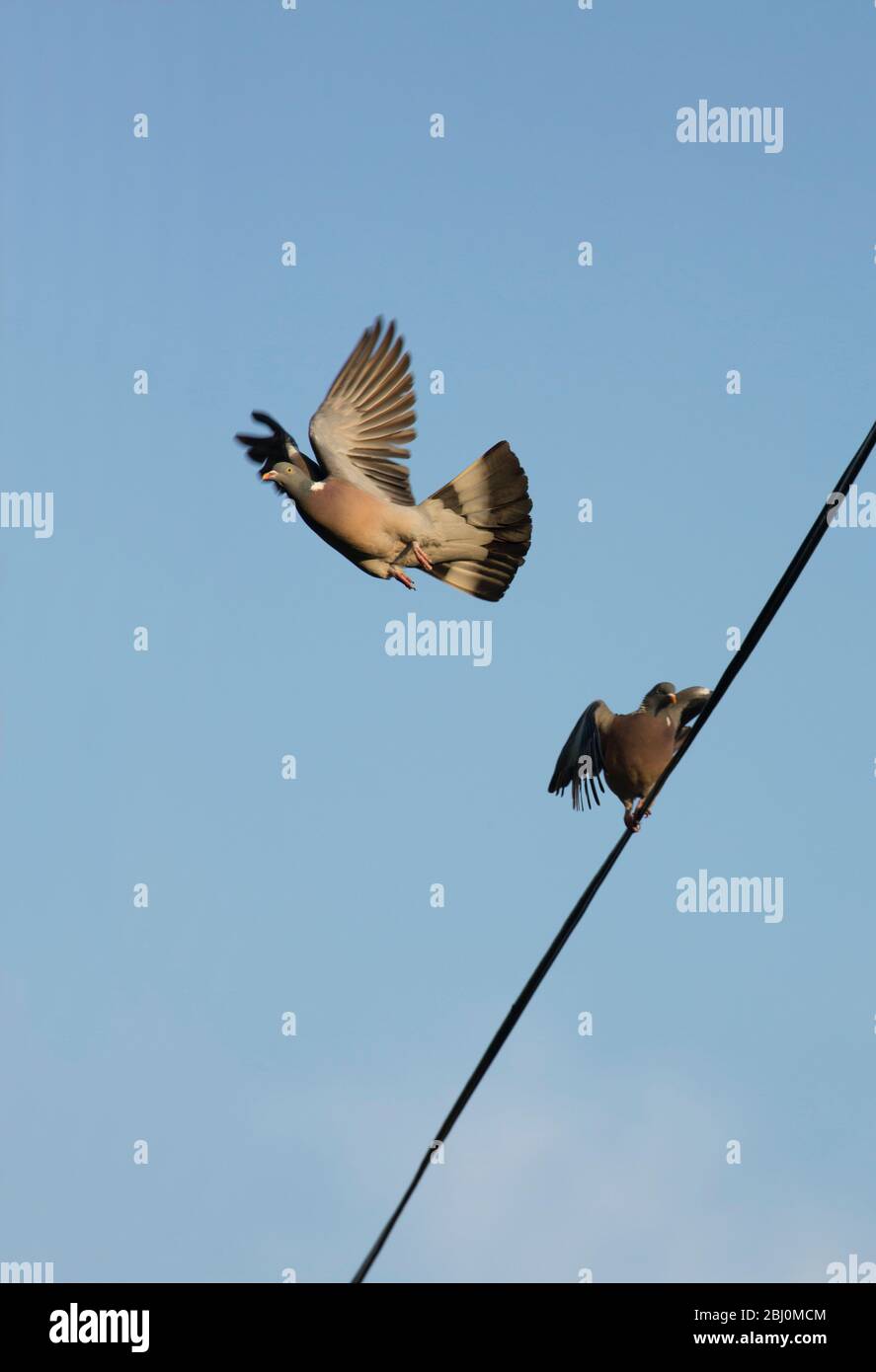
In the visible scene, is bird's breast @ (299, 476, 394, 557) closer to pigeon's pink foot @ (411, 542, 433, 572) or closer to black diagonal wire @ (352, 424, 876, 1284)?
pigeon's pink foot @ (411, 542, 433, 572)

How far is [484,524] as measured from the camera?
276 inches

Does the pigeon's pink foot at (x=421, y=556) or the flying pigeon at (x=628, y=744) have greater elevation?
the pigeon's pink foot at (x=421, y=556)

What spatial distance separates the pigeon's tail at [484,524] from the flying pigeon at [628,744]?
69cm

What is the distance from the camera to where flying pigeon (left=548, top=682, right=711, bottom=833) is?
23.0 ft

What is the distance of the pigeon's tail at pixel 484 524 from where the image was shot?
22.8ft

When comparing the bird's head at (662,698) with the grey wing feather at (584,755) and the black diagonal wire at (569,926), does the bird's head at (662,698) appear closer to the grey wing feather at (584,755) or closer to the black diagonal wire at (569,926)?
the grey wing feather at (584,755)

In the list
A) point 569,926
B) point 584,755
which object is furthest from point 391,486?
point 569,926

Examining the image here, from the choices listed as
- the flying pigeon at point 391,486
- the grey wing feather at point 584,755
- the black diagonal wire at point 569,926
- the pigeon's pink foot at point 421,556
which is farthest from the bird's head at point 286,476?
the black diagonal wire at point 569,926

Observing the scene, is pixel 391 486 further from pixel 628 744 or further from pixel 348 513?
pixel 628 744

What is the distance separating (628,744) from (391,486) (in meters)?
1.37
